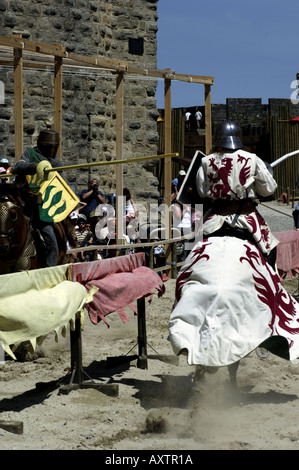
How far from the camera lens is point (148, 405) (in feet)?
20.9

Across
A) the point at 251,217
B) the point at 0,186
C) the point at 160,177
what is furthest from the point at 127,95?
the point at 251,217

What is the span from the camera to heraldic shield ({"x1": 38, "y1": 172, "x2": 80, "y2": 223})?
7.82 metres

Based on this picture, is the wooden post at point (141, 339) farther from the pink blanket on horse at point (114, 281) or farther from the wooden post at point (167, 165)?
the wooden post at point (167, 165)

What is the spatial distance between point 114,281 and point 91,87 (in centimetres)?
808

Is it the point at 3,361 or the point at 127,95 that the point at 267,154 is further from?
the point at 3,361

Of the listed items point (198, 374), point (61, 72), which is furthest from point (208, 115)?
point (198, 374)

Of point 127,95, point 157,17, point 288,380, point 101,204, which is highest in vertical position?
point 157,17

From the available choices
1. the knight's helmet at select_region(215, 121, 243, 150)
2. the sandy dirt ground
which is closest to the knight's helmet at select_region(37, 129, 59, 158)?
the sandy dirt ground

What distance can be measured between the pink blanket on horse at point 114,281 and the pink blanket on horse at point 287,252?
9.34 ft

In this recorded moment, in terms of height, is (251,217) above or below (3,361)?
above

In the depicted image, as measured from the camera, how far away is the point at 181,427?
570cm

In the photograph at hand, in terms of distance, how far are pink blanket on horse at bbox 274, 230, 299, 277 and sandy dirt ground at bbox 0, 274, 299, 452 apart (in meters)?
2.44

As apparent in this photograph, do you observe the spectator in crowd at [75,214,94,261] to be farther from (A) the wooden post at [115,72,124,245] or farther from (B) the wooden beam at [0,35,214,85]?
(B) the wooden beam at [0,35,214,85]
